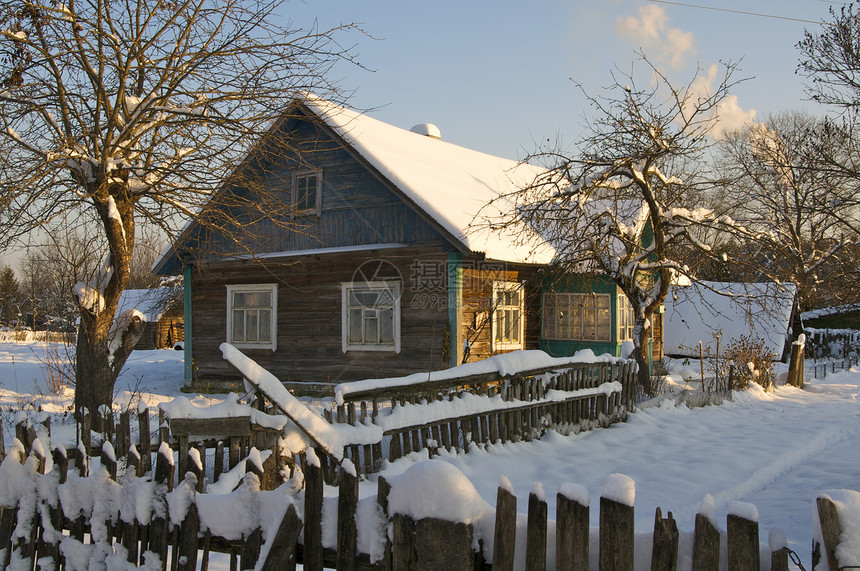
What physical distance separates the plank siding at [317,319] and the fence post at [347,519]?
9824mm

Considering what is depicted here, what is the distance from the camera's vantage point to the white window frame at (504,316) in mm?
14086

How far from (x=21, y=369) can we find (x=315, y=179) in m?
11.0

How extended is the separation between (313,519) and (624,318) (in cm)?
1444

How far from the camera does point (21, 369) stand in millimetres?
19125

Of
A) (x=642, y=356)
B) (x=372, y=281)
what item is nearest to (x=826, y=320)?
Answer: (x=642, y=356)

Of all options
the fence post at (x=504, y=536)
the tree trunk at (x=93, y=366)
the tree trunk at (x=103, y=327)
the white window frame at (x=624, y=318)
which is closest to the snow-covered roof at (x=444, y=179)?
the white window frame at (x=624, y=318)

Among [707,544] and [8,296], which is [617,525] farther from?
[8,296]

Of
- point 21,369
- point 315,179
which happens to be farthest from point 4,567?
point 21,369

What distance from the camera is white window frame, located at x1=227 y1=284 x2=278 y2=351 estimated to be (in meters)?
15.3

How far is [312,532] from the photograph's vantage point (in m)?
2.59

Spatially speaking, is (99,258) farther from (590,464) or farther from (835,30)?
(835,30)

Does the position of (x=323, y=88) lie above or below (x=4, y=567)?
above

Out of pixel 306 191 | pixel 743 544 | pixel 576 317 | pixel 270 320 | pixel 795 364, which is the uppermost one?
pixel 306 191

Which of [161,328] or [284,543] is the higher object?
[284,543]
